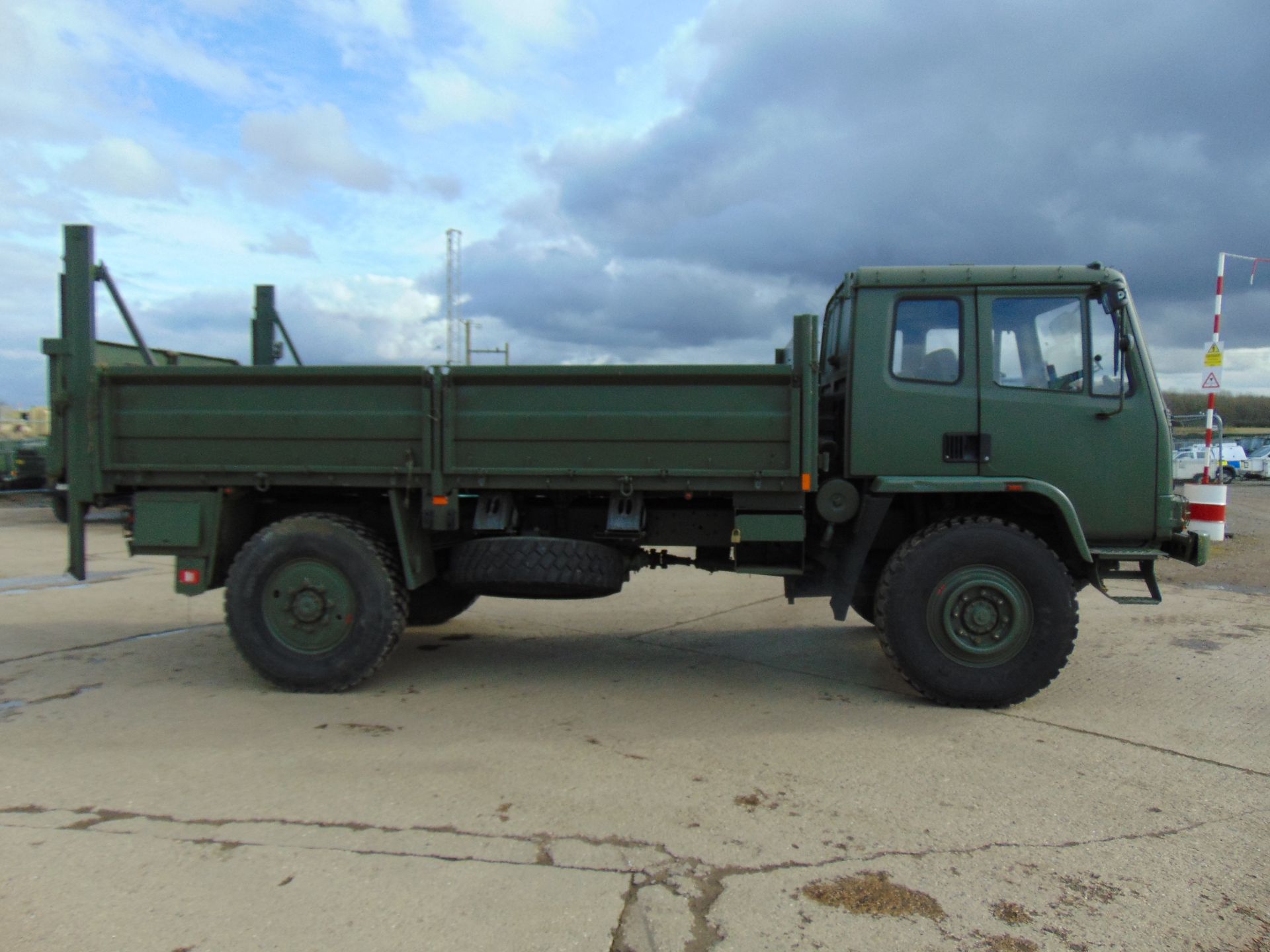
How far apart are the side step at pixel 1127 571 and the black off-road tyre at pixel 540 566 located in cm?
287

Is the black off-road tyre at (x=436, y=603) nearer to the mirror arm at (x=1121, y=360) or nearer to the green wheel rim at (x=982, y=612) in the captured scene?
the green wheel rim at (x=982, y=612)

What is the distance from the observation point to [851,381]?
17.1 ft

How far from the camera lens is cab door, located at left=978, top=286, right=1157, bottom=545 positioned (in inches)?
199

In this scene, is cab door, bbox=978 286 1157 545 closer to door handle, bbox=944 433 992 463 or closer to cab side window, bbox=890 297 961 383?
door handle, bbox=944 433 992 463

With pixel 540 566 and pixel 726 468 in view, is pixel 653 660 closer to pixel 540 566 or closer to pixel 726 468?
pixel 540 566

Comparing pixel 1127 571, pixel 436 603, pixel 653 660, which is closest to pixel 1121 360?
pixel 1127 571

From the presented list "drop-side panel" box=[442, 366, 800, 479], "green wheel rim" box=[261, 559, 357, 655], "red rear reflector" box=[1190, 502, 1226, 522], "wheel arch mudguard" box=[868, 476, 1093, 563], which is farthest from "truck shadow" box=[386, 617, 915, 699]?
"red rear reflector" box=[1190, 502, 1226, 522]

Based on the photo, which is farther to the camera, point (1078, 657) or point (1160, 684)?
point (1078, 657)

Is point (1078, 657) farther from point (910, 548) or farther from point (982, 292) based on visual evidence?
point (982, 292)

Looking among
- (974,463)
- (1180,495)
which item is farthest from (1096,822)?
(1180,495)

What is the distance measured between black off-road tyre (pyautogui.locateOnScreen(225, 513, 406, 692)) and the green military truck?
0.01 m

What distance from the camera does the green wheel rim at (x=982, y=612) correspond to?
195 inches

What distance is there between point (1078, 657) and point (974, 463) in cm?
201

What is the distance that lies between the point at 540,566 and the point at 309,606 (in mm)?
1441
